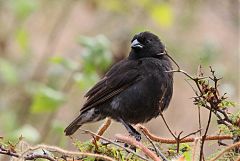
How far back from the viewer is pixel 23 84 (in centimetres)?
620

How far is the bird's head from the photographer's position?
4.92 meters

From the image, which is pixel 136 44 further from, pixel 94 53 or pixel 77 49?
pixel 77 49

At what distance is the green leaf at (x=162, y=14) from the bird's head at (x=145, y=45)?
→ 1.40 m

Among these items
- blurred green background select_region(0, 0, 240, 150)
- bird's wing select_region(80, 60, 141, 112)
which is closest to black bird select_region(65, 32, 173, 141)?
bird's wing select_region(80, 60, 141, 112)

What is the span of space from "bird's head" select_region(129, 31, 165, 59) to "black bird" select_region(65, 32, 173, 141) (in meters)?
0.04

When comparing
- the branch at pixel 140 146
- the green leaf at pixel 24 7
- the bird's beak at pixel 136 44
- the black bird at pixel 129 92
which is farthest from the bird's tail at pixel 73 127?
the branch at pixel 140 146

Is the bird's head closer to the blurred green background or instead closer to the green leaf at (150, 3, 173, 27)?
the blurred green background

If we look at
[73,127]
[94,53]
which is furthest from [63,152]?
[73,127]

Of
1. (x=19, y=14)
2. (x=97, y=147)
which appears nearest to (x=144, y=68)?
(x=19, y=14)

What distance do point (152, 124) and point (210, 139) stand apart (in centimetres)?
609

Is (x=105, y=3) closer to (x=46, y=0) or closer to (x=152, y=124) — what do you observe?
(x=46, y=0)

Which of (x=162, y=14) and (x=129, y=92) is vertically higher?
(x=162, y=14)

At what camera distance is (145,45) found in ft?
16.1

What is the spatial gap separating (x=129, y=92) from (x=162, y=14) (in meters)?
1.90
